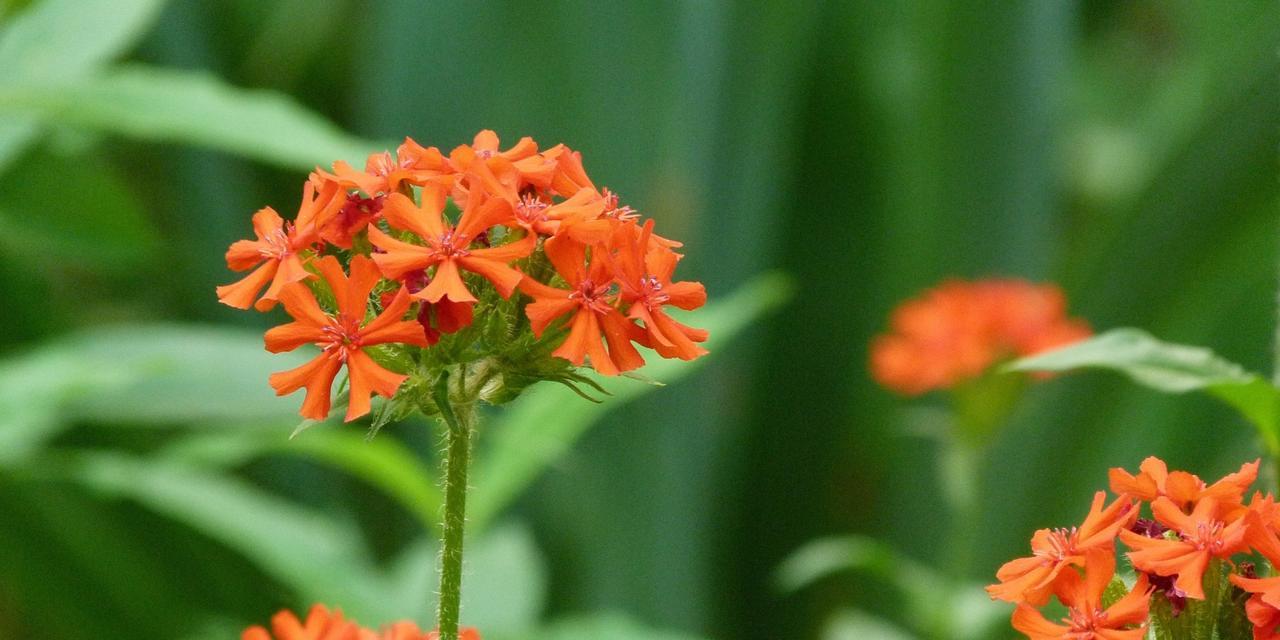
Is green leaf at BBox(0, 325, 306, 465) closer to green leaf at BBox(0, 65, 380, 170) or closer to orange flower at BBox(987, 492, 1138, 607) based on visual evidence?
green leaf at BBox(0, 65, 380, 170)

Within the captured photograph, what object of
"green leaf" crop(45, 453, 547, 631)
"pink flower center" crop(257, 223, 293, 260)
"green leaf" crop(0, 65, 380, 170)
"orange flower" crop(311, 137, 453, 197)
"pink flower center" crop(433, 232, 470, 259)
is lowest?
"pink flower center" crop(433, 232, 470, 259)

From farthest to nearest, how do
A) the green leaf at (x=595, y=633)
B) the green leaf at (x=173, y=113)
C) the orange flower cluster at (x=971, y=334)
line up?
1. the orange flower cluster at (x=971, y=334)
2. the green leaf at (x=595, y=633)
3. the green leaf at (x=173, y=113)

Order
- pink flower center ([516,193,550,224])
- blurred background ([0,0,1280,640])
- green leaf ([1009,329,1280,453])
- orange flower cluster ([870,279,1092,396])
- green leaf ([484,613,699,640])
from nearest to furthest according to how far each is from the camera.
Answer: pink flower center ([516,193,550,224]), green leaf ([1009,329,1280,453]), green leaf ([484,613,699,640]), orange flower cluster ([870,279,1092,396]), blurred background ([0,0,1280,640])

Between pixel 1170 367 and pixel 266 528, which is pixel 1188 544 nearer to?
pixel 1170 367

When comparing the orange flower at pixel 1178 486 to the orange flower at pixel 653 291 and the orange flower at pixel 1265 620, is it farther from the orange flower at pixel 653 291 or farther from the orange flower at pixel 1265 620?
the orange flower at pixel 653 291

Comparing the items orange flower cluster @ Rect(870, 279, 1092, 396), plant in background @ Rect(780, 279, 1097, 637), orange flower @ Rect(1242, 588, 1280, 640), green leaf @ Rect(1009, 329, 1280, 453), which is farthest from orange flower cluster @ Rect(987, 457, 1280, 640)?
orange flower cluster @ Rect(870, 279, 1092, 396)

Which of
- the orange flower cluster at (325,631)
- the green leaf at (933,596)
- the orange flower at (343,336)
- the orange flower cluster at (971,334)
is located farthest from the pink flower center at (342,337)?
the orange flower cluster at (971,334)
